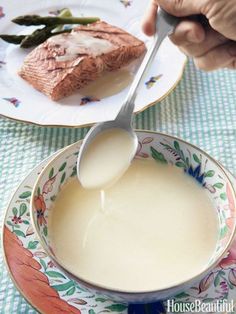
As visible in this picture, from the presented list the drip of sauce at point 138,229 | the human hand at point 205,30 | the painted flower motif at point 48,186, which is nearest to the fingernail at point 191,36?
the human hand at point 205,30

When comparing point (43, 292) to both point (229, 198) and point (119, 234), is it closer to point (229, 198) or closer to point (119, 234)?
point (119, 234)

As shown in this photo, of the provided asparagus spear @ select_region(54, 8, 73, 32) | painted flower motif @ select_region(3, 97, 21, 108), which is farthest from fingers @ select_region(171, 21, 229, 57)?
asparagus spear @ select_region(54, 8, 73, 32)

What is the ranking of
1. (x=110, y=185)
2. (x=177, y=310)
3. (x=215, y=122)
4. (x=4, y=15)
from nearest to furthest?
1. (x=177, y=310)
2. (x=110, y=185)
3. (x=215, y=122)
4. (x=4, y=15)

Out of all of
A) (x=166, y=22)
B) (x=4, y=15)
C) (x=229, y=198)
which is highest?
(x=166, y=22)

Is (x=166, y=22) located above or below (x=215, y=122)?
above

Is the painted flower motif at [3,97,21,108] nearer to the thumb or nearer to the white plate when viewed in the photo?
the white plate

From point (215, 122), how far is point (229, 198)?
320mm

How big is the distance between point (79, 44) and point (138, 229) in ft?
1.94

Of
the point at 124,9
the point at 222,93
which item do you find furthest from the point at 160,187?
the point at 124,9

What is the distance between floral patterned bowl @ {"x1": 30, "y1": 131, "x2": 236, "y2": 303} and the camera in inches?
27.3

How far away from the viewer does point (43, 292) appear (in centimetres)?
67

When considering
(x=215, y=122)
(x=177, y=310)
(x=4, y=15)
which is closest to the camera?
(x=177, y=310)

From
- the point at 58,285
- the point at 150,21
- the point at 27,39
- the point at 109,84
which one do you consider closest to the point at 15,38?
the point at 27,39

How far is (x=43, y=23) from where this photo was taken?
4.23ft
